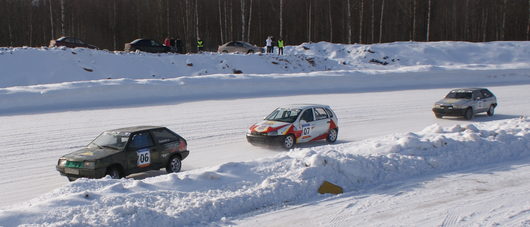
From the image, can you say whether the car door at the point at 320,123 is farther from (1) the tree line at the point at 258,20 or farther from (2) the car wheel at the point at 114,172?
(1) the tree line at the point at 258,20

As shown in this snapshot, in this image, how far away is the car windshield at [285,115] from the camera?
16250 mm

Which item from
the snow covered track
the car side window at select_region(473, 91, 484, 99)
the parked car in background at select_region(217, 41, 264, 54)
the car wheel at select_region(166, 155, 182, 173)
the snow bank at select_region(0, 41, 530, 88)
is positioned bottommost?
the car wheel at select_region(166, 155, 182, 173)

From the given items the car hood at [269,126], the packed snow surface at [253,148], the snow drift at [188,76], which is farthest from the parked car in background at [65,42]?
the car hood at [269,126]

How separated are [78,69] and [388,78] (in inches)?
761

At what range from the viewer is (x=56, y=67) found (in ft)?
107

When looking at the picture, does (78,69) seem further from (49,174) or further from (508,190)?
(508,190)

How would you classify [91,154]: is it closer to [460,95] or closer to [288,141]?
[288,141]

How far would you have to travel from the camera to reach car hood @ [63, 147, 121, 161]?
11.3m

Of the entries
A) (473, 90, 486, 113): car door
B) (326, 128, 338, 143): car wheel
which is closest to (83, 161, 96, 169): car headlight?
(326, 128, 338, 143): car wheel

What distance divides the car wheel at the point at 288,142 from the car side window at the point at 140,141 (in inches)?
176

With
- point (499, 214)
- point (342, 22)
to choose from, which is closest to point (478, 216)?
point (499, 214)

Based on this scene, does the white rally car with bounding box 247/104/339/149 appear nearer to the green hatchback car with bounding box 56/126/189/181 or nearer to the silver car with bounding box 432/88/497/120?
the green hatchback car with bounding box 56/126/189/181

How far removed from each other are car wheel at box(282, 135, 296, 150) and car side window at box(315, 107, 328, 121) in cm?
138

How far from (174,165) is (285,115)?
15.9 feet
